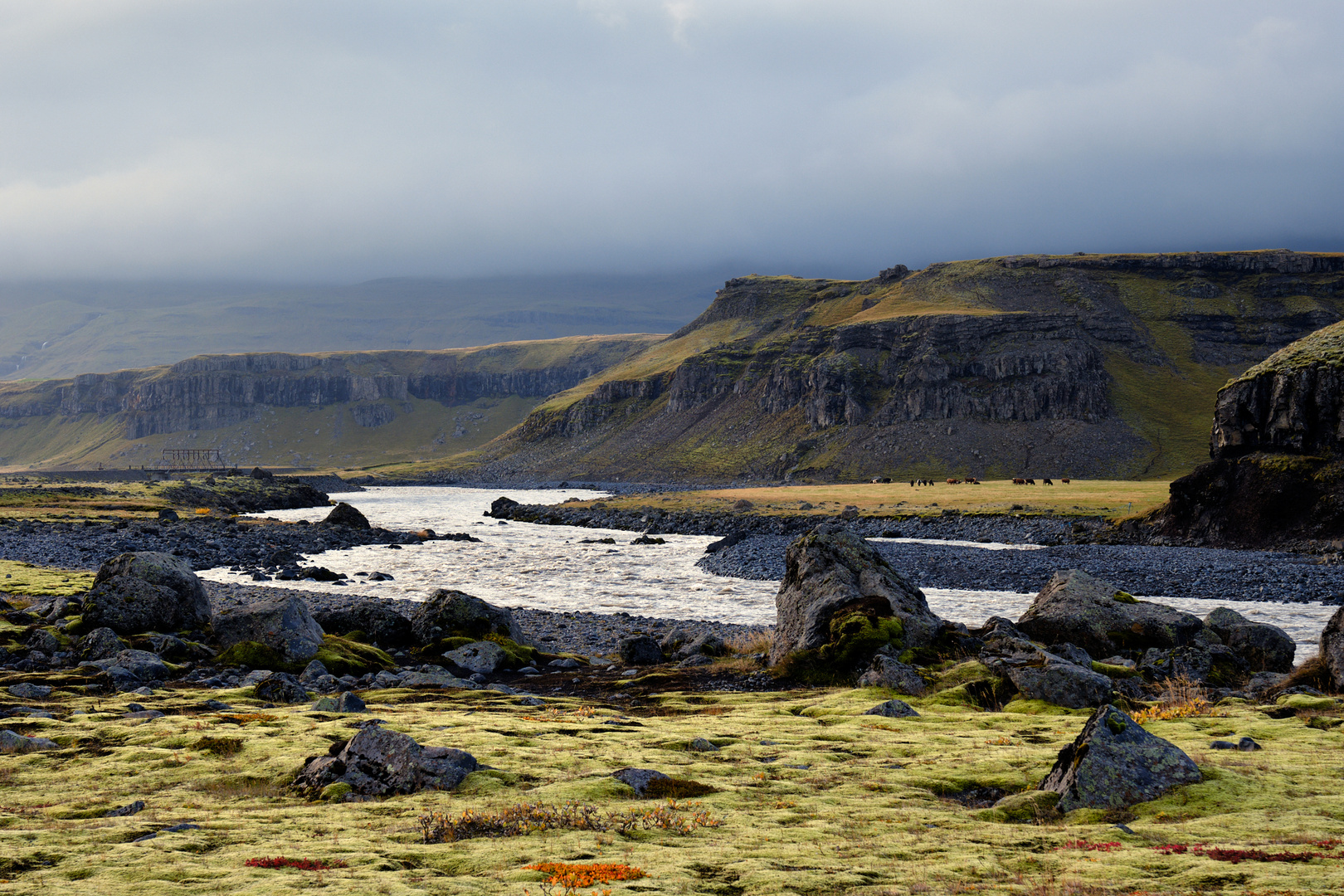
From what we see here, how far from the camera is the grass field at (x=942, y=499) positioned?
90.2m

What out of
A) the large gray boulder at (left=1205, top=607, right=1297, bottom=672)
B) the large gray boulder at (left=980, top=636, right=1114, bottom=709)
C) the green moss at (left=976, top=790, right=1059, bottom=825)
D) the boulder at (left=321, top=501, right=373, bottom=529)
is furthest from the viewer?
the boulder at (left=321, top=501, right=373, bottom=529)

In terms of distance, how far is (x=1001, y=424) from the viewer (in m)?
192

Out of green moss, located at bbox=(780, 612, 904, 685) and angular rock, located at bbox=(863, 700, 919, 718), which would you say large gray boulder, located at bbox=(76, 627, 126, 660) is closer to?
green moss, located at bbox=(780, 612, 904, 685)

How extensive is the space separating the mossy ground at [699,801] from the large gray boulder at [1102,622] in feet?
31.5

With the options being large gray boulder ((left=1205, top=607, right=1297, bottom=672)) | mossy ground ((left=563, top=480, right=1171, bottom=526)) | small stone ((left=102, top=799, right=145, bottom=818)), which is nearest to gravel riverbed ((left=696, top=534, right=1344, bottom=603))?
mossy ground ((left=563, top=480, right=1171, bottom=526))

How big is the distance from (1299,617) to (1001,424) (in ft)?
525

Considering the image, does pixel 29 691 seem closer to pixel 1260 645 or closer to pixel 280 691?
pixel 280 691

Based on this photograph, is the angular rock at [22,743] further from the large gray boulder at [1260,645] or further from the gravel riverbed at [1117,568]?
the gravel riverbed at [1117,568]

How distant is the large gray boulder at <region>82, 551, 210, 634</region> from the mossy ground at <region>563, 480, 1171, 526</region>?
74047 mm

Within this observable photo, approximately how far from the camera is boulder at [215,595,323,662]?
25.1 metres

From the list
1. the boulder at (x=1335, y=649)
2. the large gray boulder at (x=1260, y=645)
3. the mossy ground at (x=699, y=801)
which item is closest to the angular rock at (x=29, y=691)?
the mossy ground at (x=699, y=801)

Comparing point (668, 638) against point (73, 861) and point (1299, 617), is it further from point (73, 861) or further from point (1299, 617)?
point (1299, 617)

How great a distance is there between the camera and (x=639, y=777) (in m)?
12.8

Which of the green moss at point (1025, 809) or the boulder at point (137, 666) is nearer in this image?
the green moss at point (1025, 809)
